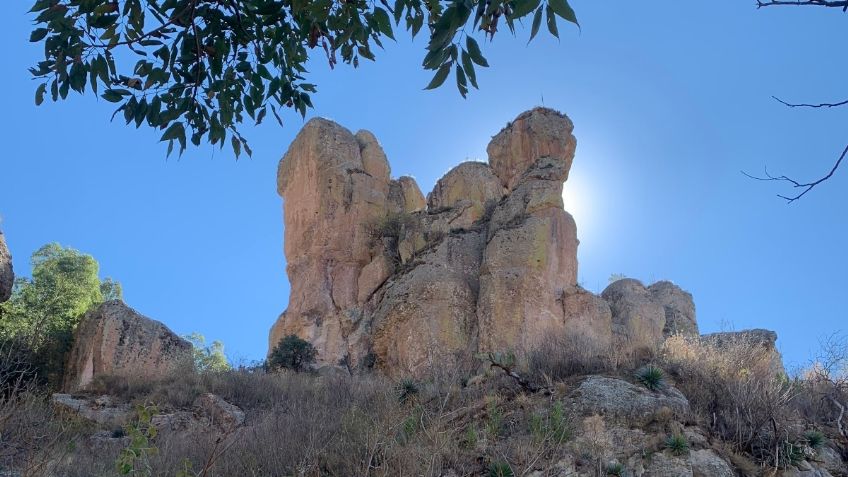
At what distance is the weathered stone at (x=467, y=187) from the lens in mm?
26672

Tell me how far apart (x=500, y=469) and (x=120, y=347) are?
14473mm

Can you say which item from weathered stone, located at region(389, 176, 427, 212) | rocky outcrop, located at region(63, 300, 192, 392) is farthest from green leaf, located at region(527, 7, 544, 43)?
weathered stone, located at region(389, 176, 427, 212)

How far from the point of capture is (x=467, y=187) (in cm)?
2702

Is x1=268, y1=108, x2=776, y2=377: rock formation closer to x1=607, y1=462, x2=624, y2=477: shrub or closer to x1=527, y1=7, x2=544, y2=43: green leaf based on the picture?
x1=607, y1=462, x2=624, y2=477: shrub

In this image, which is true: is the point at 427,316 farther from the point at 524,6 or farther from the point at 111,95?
the point at 524,6

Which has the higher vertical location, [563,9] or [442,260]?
[442,260]

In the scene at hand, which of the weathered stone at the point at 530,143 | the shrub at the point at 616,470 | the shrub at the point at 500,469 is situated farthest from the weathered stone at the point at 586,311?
the shrub at the point at 500,469

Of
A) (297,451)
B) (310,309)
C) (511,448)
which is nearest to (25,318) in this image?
(310,309)

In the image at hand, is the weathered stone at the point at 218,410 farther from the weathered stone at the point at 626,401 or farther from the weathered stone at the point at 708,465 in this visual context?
the weathered stone at the point at 708,465

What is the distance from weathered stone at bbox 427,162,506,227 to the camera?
26672 mm

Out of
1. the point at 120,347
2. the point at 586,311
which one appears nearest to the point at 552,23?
the point at 586,311

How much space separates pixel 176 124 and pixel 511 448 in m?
4.10

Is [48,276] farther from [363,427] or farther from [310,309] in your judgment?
[363,427]

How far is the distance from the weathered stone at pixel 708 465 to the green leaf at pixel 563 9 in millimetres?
5154
